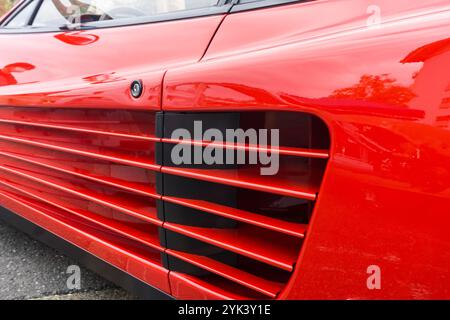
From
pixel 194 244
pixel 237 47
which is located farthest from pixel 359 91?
pixel 194 244

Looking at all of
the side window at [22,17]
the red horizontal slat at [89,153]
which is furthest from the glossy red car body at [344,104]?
the side window at [22,17]

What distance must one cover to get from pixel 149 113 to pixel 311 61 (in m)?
0.61

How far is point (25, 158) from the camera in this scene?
6.59 feet

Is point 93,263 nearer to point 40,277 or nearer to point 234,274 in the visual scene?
point 40,277

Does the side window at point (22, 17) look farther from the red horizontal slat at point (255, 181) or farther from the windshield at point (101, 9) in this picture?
the red horizontal slat at point (255, 181)

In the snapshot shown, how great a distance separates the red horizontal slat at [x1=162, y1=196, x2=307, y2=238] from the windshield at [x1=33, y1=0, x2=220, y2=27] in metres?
0.75

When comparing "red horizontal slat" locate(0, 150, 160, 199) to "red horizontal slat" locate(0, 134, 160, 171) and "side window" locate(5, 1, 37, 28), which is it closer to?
"red horizontal slat" locate(0, 134, 160, 171)

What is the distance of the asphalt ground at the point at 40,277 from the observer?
2.03m

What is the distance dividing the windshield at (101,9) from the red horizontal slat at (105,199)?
0.79 metres

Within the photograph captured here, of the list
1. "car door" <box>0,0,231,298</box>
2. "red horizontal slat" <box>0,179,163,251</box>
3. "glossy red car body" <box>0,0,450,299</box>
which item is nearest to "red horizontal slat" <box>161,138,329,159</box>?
"glossy red car body" <box>0,0,450,299</box>

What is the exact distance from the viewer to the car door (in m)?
1.45

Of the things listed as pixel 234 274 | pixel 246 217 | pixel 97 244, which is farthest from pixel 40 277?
pixel 246 217

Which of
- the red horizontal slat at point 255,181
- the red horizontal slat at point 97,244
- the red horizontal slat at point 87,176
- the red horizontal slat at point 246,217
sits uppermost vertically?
the red horizontal slat at point 255,181
